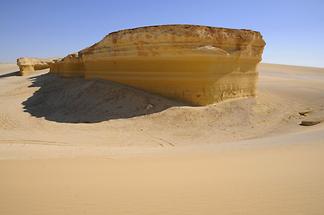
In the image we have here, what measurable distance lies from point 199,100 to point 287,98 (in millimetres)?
6347

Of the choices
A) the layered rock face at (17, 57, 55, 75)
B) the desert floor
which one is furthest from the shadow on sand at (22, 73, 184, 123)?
the layered rock face at (17, 57, 55, 75)

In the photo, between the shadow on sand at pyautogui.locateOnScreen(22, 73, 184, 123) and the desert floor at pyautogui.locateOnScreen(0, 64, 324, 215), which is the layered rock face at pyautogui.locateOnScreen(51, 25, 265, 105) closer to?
the shadow on sand at pyautogui.locateOnScreen(22, 73, 184, 123)

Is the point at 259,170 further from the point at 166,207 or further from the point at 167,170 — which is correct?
the point at 166,207

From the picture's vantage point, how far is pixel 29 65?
27359 mm

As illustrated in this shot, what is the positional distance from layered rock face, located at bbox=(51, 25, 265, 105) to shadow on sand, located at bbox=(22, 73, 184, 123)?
25.0 inches

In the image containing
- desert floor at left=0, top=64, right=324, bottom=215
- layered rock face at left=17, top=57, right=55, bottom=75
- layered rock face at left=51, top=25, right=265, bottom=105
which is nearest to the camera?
desert floor at left=0, top=64, right=324, bottom=215

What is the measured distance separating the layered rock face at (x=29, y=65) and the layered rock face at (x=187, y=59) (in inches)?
647

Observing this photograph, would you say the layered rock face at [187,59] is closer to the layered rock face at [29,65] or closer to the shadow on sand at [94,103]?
the shadow on sand at [94,103]

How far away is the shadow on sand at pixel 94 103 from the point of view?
11469mm

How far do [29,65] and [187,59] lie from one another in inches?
806

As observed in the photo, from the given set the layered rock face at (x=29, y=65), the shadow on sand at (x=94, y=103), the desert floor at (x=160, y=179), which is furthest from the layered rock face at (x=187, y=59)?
the layered rock face at (x=29, y=65)

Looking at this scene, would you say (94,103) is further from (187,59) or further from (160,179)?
(160,179)

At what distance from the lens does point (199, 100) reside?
11.8 metres

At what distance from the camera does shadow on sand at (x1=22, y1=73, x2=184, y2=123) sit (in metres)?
11.5
